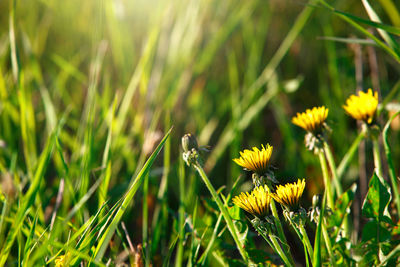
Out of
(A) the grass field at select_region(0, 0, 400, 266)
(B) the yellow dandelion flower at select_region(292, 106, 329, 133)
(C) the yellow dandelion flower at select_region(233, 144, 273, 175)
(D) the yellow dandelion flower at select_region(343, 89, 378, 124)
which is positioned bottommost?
(A) the grass field at select_region(0, 0, 400, 266)

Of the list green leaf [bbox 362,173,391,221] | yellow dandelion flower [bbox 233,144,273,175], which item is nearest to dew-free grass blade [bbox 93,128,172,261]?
yellow dandelion flower [bbox 233,144,273,175]

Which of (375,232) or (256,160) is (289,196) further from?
(375,232)

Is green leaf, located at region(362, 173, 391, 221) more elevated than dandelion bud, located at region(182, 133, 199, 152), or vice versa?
dandelion bud, located at region(182, 133, 199, 152)

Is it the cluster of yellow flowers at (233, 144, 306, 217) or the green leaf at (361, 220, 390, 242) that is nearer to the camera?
the cluster of yellow flowers at (233, 144, 306, 217)

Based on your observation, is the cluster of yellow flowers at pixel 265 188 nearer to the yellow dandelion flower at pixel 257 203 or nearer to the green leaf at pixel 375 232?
the yellow dandelion flower at pixel 257 203

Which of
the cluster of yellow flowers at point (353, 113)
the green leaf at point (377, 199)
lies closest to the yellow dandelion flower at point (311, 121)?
the cluster of yellow flowers at point (353, 113)

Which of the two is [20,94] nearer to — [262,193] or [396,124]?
[262,193]

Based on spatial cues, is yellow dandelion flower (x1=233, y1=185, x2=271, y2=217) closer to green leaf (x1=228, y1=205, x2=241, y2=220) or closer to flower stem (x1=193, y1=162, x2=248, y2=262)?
flower stem (x1=193, y1=162, x2=248, y2=262)

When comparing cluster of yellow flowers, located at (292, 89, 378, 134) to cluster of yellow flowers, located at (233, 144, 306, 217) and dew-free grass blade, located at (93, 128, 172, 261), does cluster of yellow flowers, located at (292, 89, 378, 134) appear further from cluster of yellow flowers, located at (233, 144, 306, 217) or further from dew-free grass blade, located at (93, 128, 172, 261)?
dew-free grass blade, located at (93, 128, 172, 261)

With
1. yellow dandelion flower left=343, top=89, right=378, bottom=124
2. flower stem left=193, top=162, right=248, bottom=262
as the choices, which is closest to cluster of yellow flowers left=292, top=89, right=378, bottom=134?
yellow dandelion flower left=343, top=89, right=378, bottom=124
